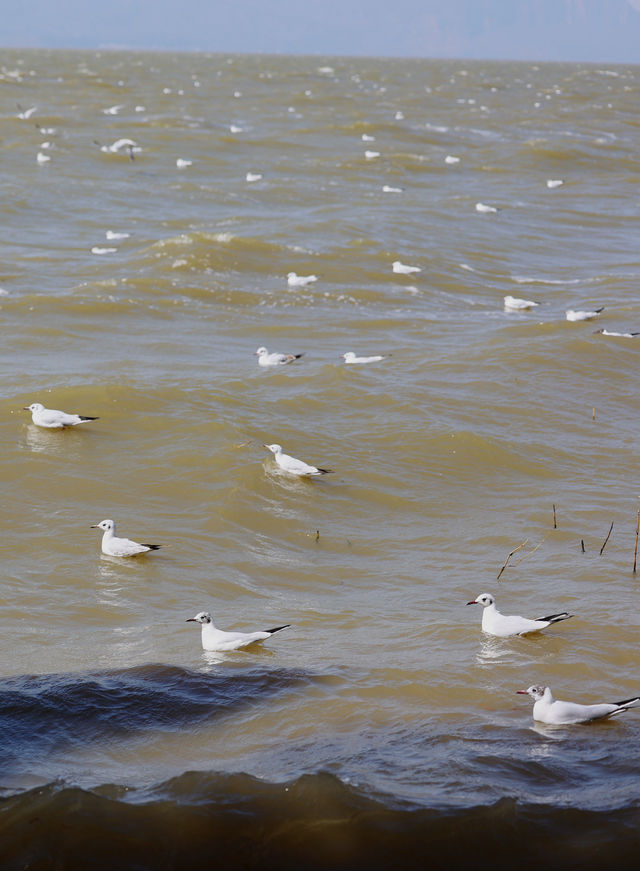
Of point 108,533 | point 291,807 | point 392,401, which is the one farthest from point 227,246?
point 291,807

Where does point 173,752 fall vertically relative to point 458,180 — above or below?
below

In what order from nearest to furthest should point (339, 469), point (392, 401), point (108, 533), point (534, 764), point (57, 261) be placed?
1. point (534, 764)
2. point (108, 533)
3. point (339, 469)
4. point (392, 401)
5. point (57, 261)

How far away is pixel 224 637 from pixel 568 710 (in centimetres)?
263

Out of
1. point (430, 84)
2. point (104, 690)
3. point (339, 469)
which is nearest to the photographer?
point (104, 690)

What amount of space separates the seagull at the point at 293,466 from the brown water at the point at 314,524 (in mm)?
174

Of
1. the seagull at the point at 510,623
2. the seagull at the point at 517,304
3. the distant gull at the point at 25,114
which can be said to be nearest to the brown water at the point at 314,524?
the seagull at the point at 510,623

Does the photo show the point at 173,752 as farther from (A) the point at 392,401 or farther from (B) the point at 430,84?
(B) the point at 430,84

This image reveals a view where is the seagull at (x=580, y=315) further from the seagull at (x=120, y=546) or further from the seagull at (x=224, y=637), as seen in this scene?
the seagull at (x=224, y=637)

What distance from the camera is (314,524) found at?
36.9 feet

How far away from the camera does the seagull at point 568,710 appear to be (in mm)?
7055

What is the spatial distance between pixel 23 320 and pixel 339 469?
6.99m

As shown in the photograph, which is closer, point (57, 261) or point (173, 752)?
point (173, 752)

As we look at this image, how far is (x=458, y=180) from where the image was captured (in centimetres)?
3344

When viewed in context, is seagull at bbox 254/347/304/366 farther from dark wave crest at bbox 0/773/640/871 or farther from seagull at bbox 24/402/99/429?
dark wave crest at bbox 0/773/640/871
